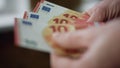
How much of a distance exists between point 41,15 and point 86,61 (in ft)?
0.77

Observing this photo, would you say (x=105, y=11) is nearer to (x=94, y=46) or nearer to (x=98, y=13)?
(x=98, y=13)

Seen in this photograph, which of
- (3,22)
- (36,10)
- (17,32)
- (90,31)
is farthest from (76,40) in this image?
(3,22)

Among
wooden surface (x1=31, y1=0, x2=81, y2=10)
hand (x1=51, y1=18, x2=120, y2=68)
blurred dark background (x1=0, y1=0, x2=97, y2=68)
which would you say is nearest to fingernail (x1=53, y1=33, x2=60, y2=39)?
hand (x1=51, y1=18, x2=120, y2=68)

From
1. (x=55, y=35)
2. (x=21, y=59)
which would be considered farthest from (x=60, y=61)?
(x=21, y=59)

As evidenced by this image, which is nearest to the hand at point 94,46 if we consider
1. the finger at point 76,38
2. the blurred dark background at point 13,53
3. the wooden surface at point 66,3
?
the finger at point 76,38

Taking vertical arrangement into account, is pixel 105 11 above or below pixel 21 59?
above

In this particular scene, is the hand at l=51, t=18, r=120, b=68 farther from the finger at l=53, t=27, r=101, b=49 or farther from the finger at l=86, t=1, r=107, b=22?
the finger at l=86, t=1, r=107, b=22

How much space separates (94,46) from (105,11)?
23cm

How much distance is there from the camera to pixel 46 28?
0.63 m

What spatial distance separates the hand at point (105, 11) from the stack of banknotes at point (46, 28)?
3 cm

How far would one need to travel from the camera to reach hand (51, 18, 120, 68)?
58 cm

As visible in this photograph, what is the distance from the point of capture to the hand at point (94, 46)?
1.89 ft

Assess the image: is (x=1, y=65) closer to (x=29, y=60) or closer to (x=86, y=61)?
(x=29, y=60)

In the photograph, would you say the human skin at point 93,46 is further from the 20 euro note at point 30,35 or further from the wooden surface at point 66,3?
the wooden surface at point 66,3
